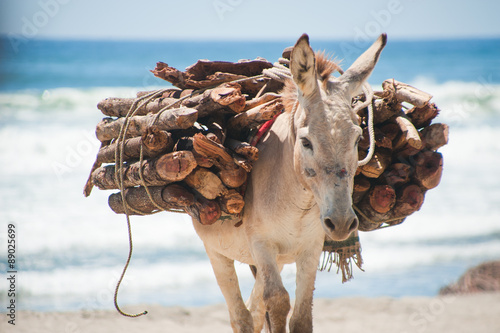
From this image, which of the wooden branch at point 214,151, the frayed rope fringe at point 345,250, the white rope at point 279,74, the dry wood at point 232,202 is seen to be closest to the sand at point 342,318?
the frayed rope fringe at point 345,250

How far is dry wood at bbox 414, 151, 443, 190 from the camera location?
3865 mm

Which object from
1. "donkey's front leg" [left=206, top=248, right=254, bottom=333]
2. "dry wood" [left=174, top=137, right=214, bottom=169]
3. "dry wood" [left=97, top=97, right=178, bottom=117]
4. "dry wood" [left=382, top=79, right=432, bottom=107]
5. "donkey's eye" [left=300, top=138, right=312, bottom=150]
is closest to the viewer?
"donkey's eye" [left=300, top=138, right=312, bottom=150]

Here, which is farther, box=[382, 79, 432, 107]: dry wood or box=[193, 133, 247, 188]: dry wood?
box=[382, 79, 432, 107]: dry wood

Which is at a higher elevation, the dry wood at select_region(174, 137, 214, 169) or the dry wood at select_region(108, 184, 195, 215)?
the dry wood at select_region(174, 137, 214, 169)

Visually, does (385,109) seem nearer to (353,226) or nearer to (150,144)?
(353,226)

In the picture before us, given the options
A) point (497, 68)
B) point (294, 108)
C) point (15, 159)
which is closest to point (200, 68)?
point (294, 108)

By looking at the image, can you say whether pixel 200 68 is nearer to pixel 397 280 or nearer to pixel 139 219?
pixel 397 280

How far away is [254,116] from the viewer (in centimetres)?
360

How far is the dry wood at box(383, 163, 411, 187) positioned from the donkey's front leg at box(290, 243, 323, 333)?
76 centimetres

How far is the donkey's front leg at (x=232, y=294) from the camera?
4480mm

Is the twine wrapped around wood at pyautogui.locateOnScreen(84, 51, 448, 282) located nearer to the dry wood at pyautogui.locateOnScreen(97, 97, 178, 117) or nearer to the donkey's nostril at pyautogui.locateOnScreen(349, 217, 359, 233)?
the dry wood at pyautogui.locateOnScreen(97, 97, 178, 117)

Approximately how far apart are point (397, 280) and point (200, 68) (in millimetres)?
6576

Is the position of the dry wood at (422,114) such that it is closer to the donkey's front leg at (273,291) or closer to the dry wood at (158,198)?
the donkey's front leg at (273,291)

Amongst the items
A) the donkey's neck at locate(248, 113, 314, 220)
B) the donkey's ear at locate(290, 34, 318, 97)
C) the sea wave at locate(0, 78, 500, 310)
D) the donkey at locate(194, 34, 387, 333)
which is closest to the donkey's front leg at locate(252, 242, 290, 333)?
the donkey at locate(194, 34, 387, 333)
